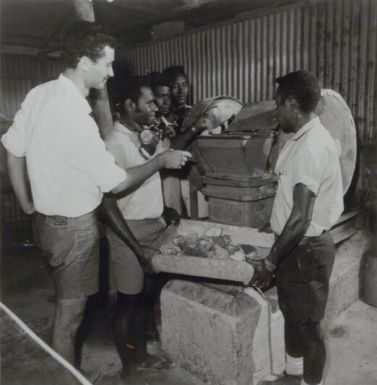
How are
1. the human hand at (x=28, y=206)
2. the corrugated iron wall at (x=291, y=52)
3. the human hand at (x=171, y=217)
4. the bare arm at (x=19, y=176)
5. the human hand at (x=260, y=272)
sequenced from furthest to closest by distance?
the corrugated iron wall at (x=291, y=52) → the human hand at (x=171, y=217) → the human hand at (x=28, y=206) → the bare arm at (x=19, y=176) → the human hand at (x=260, y=272)

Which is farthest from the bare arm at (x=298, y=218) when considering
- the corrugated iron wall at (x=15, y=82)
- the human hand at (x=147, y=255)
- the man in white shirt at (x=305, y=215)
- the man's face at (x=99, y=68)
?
the corrugated iron wall at (x=15, y=82)

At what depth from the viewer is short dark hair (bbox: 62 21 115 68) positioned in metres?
2.57

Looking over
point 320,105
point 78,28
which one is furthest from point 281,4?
point 78,28

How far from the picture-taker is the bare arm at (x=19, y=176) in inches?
111

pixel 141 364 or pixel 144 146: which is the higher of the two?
pixel 144 146

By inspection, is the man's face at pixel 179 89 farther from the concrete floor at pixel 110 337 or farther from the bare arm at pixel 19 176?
the bare arm at pixel 19 176

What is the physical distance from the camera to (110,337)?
14.1 ft

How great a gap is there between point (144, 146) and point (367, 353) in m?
2.89

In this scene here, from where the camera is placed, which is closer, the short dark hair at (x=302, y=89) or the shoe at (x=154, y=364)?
the short dark hair at (x=302, y=89)

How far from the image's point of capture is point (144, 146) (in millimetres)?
3377

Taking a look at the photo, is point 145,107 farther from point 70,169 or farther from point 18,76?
point 18,76

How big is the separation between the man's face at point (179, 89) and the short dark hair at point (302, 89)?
359 centimetres

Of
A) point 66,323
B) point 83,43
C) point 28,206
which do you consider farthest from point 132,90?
point 66,323

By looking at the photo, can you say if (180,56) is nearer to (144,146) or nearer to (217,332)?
(144,146)
